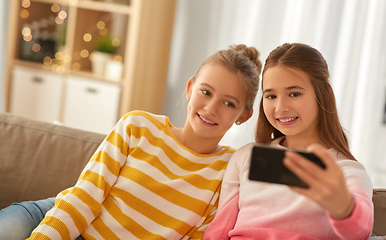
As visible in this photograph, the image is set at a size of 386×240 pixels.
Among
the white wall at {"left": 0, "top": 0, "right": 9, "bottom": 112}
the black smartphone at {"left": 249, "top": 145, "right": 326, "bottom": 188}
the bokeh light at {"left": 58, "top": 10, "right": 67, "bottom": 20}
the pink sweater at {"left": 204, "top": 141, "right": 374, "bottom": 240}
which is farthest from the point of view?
the bokeh light at {"left": 58, "top": 10, "right": 67, "bottom": 20}

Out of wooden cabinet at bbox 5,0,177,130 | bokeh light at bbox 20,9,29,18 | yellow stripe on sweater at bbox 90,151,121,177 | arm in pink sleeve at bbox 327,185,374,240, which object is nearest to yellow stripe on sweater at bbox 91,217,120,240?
yellow stripe on sweater at bbox 90,151,121,177

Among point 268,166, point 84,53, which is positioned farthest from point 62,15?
point 268,166

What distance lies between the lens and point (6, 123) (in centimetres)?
145

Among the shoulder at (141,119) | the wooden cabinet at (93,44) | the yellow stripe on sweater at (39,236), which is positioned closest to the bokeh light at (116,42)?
the wooden cabinet at (93,44)

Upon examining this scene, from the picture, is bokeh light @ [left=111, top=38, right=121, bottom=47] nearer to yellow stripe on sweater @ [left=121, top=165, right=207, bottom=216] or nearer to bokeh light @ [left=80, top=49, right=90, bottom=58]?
bokeh light @ [left=80, top=49, right=90, bottom=58]

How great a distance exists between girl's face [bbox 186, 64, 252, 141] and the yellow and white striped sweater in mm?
96

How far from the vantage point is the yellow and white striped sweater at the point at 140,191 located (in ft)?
3.68

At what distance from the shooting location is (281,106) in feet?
3.53

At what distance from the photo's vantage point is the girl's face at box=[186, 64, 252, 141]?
1.21 metres

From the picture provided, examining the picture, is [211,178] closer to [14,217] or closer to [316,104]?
[316,104]

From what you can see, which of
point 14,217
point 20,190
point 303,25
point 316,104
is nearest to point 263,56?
point 303,25

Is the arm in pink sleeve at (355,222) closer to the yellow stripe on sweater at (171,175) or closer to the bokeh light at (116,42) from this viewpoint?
the yellow stripe on sweater at (171,175)

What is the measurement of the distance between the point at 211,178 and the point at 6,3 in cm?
275

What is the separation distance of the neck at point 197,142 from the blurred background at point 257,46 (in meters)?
1.10
